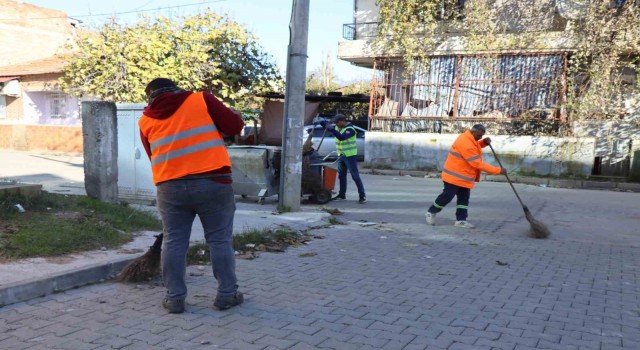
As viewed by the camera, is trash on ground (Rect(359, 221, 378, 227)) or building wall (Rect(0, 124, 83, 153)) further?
building wall (Rect(0, 124, 83, 153))

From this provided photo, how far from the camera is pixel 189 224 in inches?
156

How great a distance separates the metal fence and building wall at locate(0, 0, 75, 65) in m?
18.8

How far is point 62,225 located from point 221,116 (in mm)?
2973

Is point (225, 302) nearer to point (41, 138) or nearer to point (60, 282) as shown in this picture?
point (60, 282)

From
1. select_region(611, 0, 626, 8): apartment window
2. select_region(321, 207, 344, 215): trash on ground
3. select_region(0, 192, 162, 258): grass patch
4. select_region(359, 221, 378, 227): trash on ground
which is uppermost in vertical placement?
select_region(611, 0, 626, 8): apartment window

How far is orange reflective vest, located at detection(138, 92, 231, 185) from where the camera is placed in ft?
12.5

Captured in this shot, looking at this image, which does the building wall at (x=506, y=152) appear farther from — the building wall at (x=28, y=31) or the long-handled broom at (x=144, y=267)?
the building wall at (x=28, y=31)

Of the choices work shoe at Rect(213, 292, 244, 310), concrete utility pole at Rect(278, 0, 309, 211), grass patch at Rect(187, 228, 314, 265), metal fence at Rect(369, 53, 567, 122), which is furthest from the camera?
metal fence at Rect(369, 53, 567, 122)

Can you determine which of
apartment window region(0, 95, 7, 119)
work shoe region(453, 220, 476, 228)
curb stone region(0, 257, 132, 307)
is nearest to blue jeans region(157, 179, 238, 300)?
curb stone region(0, 257, 132, 307)

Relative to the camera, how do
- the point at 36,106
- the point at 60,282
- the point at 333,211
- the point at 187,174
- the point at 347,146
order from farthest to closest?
the point at 36,106 → the point at 347,146 → the point at 333,211 → the point at 60,282 → the point at 187,174

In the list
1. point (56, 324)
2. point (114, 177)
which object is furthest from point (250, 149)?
point (56, 324)

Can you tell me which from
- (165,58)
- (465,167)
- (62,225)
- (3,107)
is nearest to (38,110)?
(3,107)

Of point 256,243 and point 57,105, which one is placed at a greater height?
point 57,105

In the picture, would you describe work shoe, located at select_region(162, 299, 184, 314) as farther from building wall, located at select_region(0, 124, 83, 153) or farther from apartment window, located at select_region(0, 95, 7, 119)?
apartment window, located at select_region(0, 95, 7, 119)
